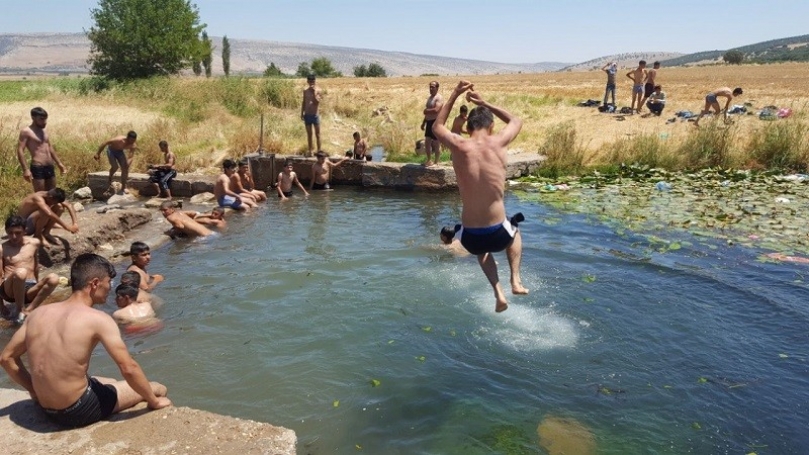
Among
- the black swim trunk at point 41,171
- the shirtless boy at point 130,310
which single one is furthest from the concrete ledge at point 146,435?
the black swim trunk at point 41,171

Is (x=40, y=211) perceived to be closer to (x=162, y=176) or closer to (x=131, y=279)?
(x=131, y=279)

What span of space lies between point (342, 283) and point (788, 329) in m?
5.43

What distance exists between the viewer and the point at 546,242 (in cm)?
1018

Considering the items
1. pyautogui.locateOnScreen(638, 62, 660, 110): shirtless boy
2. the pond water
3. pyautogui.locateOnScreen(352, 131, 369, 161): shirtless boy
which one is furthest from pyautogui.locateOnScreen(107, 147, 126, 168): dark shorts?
pyautogui.locateOnScreen(638, 62, 660, 110): shirtless boy

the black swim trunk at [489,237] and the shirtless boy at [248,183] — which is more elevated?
the black swim trunk at [489,237]

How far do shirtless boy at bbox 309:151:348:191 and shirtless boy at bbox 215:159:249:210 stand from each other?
2544mm

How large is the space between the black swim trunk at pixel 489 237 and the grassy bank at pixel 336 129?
32.7 ft

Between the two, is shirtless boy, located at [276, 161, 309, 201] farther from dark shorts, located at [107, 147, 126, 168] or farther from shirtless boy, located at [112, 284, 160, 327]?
shirtless boy, located at [112, 284, 160, 327]

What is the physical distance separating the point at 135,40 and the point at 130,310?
29.8m

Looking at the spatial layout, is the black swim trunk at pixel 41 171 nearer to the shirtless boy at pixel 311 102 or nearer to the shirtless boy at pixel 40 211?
the shirtless boy at pixel 40 211

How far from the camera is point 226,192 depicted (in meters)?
12.5

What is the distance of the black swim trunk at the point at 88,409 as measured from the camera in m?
3.92

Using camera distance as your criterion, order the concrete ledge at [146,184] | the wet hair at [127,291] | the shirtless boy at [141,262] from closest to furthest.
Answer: the wet hair at [127,291] < the shirtless boy at [141,262] < the concrete ledge at [146,184]

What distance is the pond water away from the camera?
5016mm
